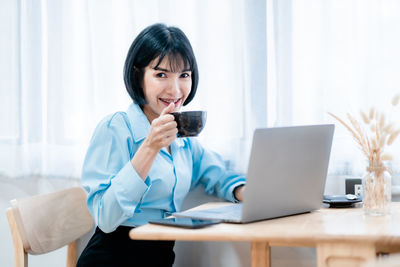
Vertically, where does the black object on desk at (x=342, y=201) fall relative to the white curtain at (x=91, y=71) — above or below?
below

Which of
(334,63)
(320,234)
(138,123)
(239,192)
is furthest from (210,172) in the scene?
(320,234)

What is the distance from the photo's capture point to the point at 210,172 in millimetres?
1796

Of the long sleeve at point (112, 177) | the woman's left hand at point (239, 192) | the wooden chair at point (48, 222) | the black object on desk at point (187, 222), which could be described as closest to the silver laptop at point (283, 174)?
the black object on desk at point (187, 222)

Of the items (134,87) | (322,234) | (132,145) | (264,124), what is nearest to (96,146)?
(132,145)

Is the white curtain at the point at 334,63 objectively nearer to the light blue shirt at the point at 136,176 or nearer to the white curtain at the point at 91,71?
the white curtain at the point at 91,71

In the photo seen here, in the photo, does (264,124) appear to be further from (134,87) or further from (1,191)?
(1,191)

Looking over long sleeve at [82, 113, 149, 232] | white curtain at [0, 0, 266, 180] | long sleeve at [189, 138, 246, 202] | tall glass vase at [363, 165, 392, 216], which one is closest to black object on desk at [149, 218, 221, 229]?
long sleeve at [82, 113, 149, 232]

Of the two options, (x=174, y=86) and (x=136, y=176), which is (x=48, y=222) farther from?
(x=174, y=86)

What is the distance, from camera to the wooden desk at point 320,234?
102 cm

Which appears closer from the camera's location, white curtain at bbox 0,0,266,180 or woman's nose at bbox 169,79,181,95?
woman's nose at bbox 169,79,181,95

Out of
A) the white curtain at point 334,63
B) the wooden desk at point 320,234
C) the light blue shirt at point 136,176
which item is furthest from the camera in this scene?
the white curtain at point 334,63

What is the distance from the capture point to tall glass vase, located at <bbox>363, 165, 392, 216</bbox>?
4.28ft

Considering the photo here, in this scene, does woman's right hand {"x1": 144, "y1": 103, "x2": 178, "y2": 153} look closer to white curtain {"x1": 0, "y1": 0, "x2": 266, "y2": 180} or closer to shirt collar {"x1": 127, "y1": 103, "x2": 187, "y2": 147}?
shirt collar {"x1": 127, "y1": 103, "x2": 187, "y2": 147}

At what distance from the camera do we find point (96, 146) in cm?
155
